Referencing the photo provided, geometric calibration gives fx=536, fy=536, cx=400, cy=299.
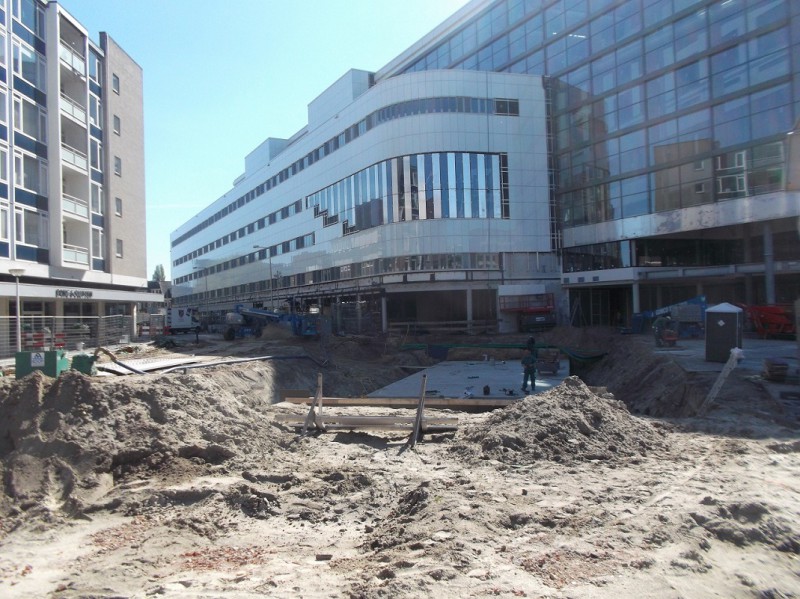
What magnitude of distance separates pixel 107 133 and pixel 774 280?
40099 mm

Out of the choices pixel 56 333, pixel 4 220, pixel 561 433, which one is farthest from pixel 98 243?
pixel 561 433

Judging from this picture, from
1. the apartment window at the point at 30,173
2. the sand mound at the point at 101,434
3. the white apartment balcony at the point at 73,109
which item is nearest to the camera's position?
the sand mound at the point at 101,434

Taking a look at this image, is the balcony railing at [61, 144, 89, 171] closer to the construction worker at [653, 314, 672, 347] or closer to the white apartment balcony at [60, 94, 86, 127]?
the white apartment balcony at [60, 94, 86, 127]

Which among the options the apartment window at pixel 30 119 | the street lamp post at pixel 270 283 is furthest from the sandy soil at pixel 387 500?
the street lamp post at pixel 270 283

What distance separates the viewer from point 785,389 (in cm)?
1234

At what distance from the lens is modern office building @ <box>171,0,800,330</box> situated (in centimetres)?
3125

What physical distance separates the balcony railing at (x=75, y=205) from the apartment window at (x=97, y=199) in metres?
1.36

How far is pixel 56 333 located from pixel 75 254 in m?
6.31

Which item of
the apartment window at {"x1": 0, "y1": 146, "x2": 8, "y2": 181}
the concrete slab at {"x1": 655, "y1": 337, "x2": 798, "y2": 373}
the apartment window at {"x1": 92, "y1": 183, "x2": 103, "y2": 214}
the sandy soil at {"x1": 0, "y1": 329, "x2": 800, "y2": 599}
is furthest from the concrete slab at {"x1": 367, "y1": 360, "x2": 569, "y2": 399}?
the apartment window at {"x1": 92, "y1": 183, "x2": 103, "y2": 214}

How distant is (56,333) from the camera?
77.9ft

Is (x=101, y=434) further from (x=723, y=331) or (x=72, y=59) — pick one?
(x=72, y=59)

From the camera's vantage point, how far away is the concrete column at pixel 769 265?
29688mm

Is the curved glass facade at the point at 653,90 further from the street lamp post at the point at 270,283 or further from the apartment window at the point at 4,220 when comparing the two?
the apartment window at the point at 4,220

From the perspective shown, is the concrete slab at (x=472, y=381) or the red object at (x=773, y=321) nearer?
the concrete slab at (x=472, y=381)
